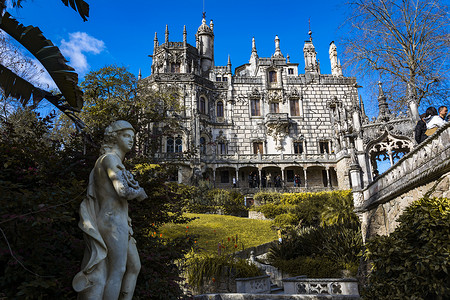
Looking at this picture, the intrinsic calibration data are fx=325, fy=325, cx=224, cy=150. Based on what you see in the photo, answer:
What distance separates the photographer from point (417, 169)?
7.45 meters

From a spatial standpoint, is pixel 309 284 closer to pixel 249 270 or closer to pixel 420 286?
pixel 249 270

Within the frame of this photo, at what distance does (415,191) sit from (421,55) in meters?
8.89

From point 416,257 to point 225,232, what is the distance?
12.3m

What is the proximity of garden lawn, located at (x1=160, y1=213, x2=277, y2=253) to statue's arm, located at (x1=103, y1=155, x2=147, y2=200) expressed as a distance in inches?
433

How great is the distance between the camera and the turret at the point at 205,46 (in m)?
47.2

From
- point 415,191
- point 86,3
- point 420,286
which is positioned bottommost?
point 420,286

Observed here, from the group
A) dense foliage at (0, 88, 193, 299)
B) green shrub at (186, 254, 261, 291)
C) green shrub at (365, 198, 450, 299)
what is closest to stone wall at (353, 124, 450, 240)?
green shrub at (365, 198, 450, 299)

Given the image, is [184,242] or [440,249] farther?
[184,242]

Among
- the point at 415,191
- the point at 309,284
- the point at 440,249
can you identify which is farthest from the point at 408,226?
the point at 309,284

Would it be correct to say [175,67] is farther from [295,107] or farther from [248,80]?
[295,107]

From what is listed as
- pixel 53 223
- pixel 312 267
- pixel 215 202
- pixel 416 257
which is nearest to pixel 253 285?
pixel 312 267

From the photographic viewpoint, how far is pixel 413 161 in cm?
776

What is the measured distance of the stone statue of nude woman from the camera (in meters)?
3.25

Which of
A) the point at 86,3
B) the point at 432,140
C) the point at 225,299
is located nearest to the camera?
the point at 86,3
